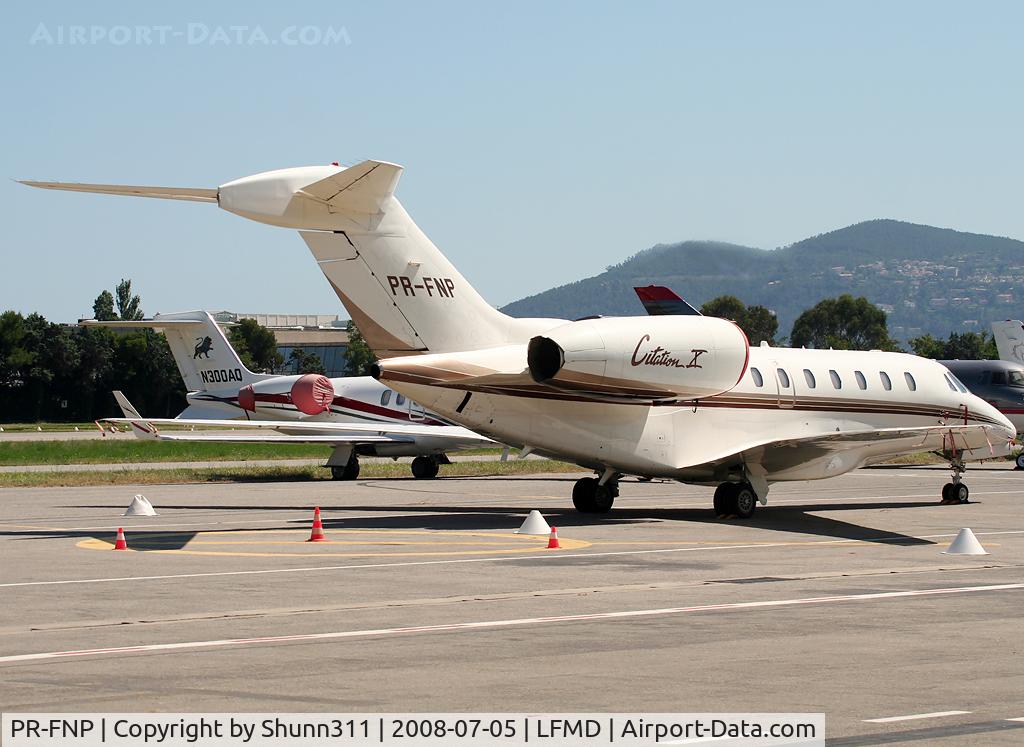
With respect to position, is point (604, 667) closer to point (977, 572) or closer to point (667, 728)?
point (667, 728)

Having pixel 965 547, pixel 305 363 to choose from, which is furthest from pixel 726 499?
pixel 305 363

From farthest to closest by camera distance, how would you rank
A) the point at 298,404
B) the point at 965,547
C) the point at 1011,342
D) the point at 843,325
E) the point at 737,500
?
the point at 843,325, the point at 1011,342, the point at 298,404, the point at 737,500, the point at 965,547

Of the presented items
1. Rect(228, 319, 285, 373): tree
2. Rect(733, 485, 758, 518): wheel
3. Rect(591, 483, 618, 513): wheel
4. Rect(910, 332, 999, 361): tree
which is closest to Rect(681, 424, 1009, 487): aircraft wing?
Rect(733, 485, 758, 518): wheel

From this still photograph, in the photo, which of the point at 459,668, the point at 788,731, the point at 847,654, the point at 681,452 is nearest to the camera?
the point at 788,731

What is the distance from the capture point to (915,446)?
2858 cm

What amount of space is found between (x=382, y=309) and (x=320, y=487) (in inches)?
598

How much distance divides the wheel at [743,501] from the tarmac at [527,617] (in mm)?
370

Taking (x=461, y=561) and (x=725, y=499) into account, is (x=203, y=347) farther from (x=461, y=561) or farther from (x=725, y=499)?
(x=461, y=561)

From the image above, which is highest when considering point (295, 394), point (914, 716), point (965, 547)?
point (295, 394)

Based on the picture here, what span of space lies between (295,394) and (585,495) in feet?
54.4

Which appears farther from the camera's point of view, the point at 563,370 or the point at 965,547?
the point at 563,370

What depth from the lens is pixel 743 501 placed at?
85.8 feet

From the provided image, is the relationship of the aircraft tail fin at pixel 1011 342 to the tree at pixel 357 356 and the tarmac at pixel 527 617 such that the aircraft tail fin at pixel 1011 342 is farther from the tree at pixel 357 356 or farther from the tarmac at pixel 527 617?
the tree at pixel 357 356

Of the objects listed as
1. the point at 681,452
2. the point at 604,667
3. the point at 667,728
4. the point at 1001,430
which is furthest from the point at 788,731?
the point at 1001,430
